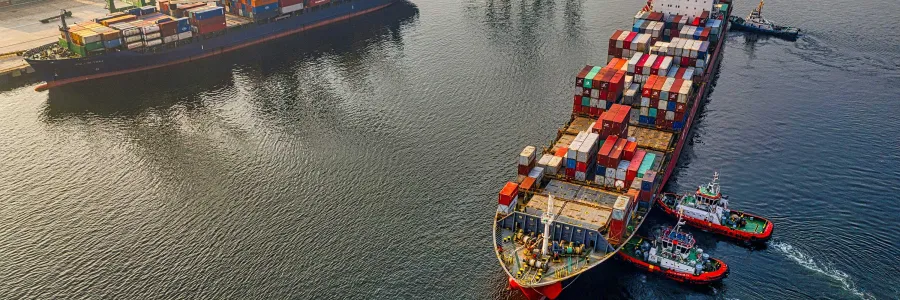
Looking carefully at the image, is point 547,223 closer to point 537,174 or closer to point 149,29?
point 537,174

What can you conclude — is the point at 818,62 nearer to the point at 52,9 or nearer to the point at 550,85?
the point at 550,85

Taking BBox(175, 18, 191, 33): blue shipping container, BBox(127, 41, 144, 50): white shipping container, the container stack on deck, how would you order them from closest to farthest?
1. the container stack on deck
2. BBox(127, 41, 144, 50): white shipping container
3. BBox(175, 18, 191, 33): blue shipping container

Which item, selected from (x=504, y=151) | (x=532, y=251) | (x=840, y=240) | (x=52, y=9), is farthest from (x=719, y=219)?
(x=52, y=9)

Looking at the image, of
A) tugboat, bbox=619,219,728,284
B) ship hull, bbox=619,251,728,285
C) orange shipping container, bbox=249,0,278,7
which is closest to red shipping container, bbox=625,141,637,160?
tugboat, bbox=619,219,728,284

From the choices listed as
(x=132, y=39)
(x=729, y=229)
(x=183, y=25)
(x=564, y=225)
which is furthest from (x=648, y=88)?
(x=132, y=39)

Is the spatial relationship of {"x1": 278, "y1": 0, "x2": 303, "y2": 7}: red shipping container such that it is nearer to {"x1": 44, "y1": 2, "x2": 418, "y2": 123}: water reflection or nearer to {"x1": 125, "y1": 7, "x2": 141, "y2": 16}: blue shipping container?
{"x1": 44, "y1": 2, "x2": 418, "y2": 123}: water reflection
